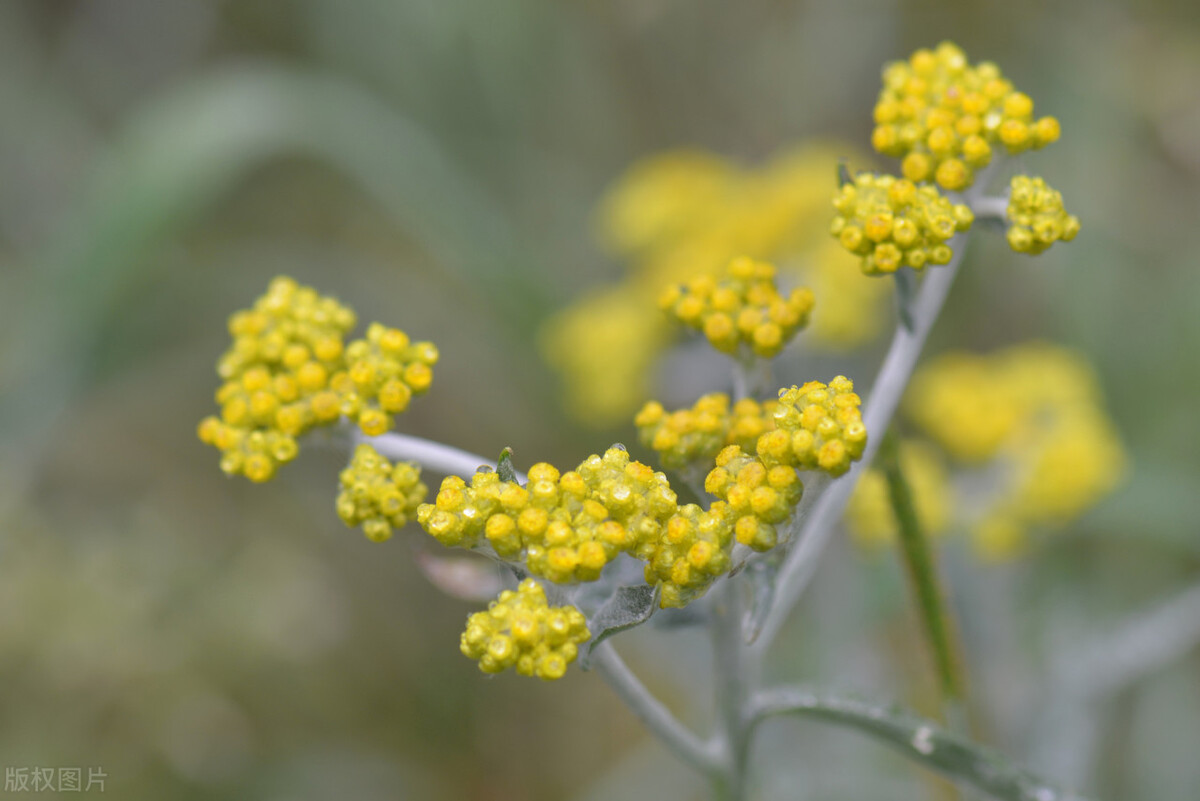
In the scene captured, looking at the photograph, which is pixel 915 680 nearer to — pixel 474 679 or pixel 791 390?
pixel 474 679

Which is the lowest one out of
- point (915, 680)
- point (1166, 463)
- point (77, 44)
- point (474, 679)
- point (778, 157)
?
point (915, 680)

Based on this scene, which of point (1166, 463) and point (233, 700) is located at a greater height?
point (233, 700)

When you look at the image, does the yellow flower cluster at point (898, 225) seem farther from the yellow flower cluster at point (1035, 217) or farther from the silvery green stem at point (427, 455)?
the silvery green stem at point (427, 455)

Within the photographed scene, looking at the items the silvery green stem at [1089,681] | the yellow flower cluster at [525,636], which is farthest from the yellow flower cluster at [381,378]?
the silvery green stem at [1089,681]

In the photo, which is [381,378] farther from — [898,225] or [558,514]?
[898,225]

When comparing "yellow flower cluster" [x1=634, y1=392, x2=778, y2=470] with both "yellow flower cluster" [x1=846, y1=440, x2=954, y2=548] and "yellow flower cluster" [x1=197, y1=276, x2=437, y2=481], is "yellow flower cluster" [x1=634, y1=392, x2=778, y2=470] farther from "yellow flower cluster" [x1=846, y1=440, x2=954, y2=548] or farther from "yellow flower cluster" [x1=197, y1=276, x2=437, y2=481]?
"yellow flower cluster" [x1=846, y1=440, x2=954, y2=548]

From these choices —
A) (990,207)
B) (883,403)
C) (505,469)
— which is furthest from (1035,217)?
(505,469)

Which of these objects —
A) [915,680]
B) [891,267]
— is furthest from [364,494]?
[915,680]
